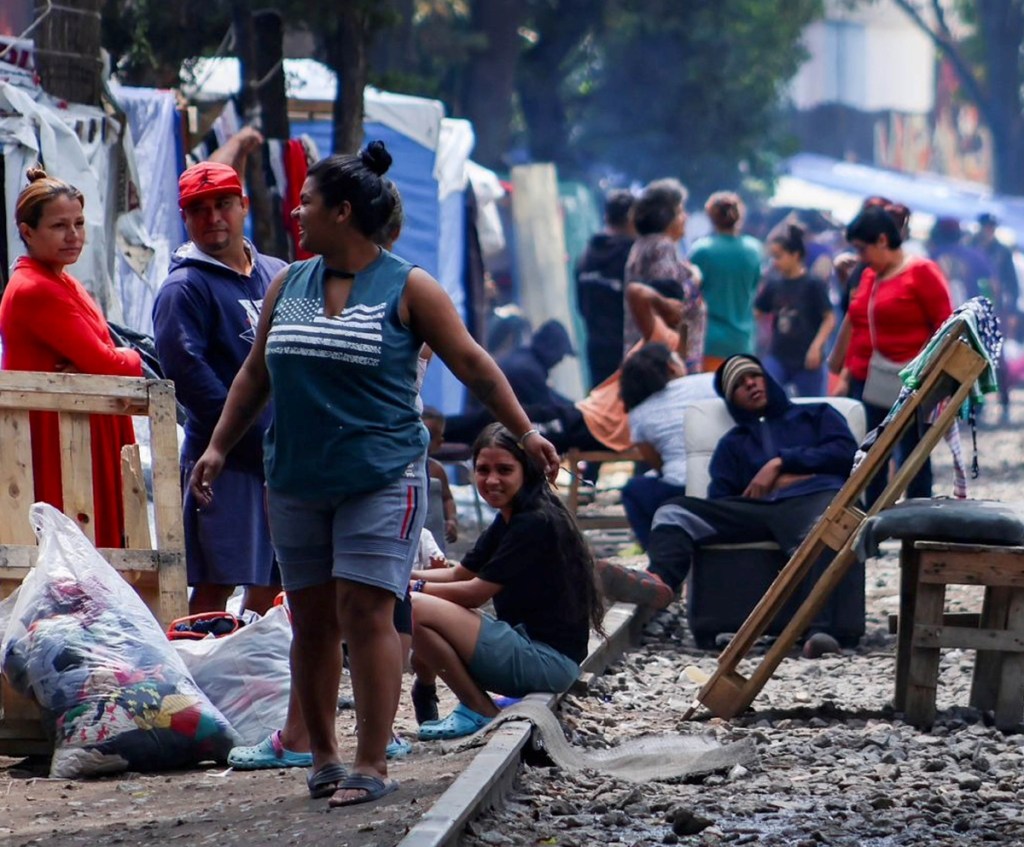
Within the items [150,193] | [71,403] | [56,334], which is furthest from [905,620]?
[150,193]

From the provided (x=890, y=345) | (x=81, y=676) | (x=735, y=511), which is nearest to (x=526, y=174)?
(x=890, y=345)

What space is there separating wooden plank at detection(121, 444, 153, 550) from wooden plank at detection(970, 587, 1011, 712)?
3075 millimetres

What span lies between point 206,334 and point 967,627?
2.97 m

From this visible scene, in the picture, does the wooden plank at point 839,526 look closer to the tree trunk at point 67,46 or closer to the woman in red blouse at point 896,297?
the woman in red blouse at point 896,297

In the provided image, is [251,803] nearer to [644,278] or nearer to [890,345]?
[890,345]

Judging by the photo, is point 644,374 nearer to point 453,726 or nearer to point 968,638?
point 968,638

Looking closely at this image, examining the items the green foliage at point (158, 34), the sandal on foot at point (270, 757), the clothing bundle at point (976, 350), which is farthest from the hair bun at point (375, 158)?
the green foliage at point (158, 34)

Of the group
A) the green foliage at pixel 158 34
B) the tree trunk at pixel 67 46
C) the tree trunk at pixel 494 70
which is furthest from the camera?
the tree trunk at pixel 494 70

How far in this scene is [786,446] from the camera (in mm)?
9883

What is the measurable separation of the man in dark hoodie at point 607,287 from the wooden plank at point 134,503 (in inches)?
323

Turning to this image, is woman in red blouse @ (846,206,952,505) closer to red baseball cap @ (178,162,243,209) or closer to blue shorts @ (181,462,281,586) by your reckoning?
blue shorts @ (181,462,281,586)

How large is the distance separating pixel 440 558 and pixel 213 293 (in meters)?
1.35

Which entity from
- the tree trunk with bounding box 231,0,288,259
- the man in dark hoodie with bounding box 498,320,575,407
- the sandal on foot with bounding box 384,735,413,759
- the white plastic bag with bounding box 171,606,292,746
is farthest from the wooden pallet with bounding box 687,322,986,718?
the man in dark hoodie with bounding box 498,320,575,407

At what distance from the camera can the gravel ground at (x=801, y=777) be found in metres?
5.73
